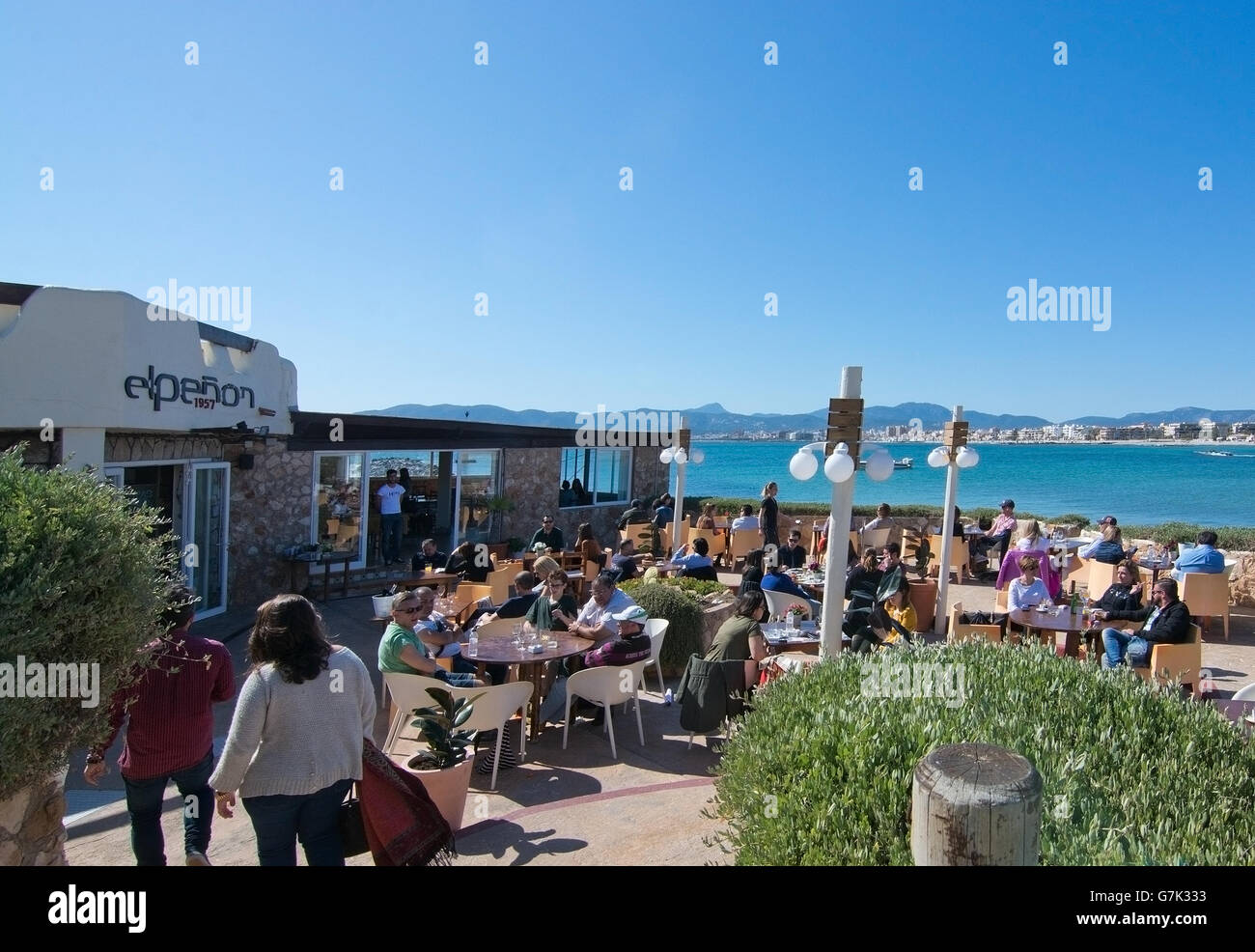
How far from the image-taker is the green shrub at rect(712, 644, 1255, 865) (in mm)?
2525

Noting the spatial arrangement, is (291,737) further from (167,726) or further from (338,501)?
(338,501)

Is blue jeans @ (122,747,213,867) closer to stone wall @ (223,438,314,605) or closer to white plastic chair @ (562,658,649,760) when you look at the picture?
white plastic chair @ (562,658,649,760)

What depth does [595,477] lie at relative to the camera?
1730 centimetres

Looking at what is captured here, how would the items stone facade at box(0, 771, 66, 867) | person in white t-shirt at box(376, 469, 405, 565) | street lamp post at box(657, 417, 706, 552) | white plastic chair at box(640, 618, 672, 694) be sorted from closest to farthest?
1. stone facade at box(0, 771, 66, 867)
2. white plastic chair at box(640, 618, 672, 694)
3. street lamp post at box(657, 417, 706, 552)
4. person in white t-shirt at box(376, 469, 405, 565)

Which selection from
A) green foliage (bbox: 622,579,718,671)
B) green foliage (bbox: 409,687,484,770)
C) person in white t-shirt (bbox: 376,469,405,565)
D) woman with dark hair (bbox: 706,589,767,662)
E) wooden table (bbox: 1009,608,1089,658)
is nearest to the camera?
green foliage (bbox: 409,687,484,770)

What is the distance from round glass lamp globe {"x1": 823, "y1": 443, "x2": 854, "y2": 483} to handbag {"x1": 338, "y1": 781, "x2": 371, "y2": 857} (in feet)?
11.1

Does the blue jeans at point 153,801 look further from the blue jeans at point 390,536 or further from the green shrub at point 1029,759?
the blue jeans at point 390,536

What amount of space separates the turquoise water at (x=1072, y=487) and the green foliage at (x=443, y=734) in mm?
36350

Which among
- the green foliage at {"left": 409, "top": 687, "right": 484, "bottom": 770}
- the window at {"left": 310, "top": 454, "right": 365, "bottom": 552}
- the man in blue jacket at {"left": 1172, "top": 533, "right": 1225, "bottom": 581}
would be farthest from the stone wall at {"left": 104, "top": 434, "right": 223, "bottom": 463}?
the man in blue jacket at {"left": 1172, "top": 533, "right": 1225, "bottom": 581}

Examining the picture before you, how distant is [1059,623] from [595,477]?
11128 millimetres
